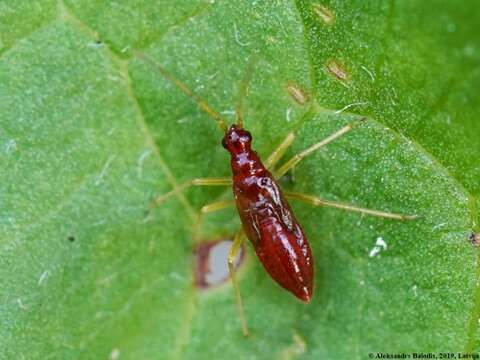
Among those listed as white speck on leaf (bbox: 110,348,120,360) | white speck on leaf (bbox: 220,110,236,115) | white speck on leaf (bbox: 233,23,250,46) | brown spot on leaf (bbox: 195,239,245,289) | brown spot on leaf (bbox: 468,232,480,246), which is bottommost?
white speck on leaf (bbox: 110,348,120,360)

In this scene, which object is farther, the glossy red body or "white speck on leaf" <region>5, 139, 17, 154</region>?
the glossy red body

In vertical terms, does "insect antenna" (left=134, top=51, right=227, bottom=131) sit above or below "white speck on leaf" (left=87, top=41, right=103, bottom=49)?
below

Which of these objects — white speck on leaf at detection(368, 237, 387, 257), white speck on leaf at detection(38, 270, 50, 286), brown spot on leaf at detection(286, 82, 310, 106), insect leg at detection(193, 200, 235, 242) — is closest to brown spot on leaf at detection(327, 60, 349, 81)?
brown spot on leaf at detection(286, 82, 310, 106)

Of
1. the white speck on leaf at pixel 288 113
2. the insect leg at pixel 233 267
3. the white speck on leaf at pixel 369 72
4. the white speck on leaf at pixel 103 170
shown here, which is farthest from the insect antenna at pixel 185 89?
the white speck on leaf at pixel 369 72

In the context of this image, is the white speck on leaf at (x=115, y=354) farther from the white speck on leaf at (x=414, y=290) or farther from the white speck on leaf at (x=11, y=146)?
the white speck on leaf at (x=414, y=290)

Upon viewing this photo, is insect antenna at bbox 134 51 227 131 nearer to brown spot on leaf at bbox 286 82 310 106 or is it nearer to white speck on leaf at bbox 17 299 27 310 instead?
brown spot on leaf at bbox 286 82 310 106

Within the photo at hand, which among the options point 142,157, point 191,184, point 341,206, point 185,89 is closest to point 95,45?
point 185,89

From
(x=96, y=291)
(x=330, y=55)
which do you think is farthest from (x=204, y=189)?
(x=330, y=55)
